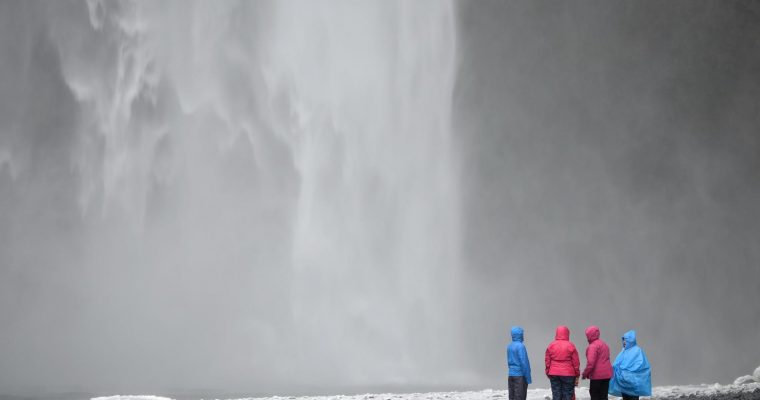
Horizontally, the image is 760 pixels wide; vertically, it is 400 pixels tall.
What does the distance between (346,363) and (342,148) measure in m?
12.1

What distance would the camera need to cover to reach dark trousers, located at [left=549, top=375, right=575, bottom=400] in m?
11.8

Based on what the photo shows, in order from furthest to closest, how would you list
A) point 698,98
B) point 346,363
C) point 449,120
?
point 698,98
point 449,120
point 346,363

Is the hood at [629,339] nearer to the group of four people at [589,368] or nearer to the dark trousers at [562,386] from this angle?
the group of four people at [589,368]

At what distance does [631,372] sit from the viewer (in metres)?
12.2

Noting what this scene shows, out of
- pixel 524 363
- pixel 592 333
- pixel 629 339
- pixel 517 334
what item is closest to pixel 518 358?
pixel 524 363

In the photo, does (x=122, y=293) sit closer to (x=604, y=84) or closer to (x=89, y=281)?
(x=89, y=281)

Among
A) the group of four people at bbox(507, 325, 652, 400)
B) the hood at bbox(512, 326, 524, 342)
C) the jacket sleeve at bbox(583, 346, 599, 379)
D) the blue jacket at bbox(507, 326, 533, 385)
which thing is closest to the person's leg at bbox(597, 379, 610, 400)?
the group of four people at bbox(507, 325, 652, 400)

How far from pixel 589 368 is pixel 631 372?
713 mm

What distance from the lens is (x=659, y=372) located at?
4084cm

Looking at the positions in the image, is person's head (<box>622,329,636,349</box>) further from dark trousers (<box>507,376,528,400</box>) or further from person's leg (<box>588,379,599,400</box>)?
dark trousers (<box>507,376,528,400</box>)

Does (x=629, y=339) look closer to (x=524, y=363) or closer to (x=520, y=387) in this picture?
(x=524, y=363)

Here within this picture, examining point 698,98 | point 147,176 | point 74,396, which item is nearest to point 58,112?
point 147,176

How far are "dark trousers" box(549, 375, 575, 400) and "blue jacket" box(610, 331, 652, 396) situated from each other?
905 mm

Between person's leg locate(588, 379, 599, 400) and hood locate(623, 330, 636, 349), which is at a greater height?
hood locate(623, 330, 636, 349)
